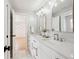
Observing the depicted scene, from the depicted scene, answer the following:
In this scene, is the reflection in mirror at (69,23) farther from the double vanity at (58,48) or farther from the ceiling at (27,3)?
the ceiling at (27,3)

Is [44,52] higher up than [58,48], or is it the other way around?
[58,48]

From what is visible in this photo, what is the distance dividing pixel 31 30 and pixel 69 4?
432 cm

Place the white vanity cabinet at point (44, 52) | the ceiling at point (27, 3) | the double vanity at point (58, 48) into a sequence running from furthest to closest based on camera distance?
the ceiling at point (27, 3) → the white vanity cabinet at point (44, 52) → the double vanity at point (58, 48)

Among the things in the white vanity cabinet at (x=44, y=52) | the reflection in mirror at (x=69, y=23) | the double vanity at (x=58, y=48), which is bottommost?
the white vanity cabinet at (x=44, y=52)

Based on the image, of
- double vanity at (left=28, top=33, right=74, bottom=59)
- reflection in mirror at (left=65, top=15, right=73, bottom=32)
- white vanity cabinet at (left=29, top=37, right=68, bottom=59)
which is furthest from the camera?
reflection in mirror at (left=65, top=15, right=73, bottom=32)

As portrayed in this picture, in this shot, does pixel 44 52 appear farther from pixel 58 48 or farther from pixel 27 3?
pixel 27 3

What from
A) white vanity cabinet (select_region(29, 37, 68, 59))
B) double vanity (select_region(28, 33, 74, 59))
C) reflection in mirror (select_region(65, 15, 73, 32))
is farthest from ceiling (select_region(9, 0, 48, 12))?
double vanity (select_region(28, 33, 74, 59))

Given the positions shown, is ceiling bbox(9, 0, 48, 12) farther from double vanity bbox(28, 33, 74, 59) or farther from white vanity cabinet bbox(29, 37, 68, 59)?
double vanity bbox(28, 33, 74, 59)

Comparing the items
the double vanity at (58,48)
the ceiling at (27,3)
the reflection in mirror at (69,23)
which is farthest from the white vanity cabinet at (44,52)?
the ceiling at (27,3)

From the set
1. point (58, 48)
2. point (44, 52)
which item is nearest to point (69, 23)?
point (58, 48)

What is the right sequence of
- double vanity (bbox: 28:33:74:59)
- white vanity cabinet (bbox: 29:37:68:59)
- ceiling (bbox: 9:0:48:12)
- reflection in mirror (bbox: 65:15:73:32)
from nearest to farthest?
double vanity (bbox: 28:33:74:59) → white vanity cabinet (bbox: 29:37:68:59) → reflection in mirror (bbox: 65:15:73:32) → ceiling (bbox: 9:0:48:12)

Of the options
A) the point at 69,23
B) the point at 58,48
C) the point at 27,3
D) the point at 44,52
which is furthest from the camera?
the point at 27,3
